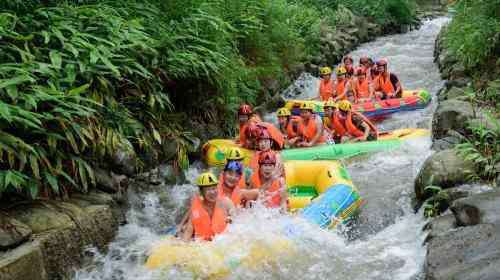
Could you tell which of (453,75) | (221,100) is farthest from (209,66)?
(453,75)

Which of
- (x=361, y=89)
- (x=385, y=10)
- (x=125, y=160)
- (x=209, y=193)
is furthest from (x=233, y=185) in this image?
(x=385, y=10)

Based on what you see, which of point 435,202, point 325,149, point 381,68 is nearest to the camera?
point 435,202

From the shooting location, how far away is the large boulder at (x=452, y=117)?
7.74m

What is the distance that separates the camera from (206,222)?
18.6ft

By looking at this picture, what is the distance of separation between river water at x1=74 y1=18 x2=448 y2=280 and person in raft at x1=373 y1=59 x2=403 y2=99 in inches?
147

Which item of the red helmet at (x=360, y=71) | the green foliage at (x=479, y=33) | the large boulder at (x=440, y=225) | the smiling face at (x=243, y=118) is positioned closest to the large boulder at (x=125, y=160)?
the smiling face at (x=243, y=118)

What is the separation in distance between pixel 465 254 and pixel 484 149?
237 centimetres

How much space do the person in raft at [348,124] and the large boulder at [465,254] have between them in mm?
4933

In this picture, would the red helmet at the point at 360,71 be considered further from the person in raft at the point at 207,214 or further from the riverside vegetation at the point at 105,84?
the person in raft at the point at 207,214

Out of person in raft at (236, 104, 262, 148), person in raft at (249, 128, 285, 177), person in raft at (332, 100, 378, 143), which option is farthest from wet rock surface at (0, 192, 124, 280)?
person in raft at (332, 100, 378, 143)

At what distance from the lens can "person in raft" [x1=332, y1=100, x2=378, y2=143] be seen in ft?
32.1

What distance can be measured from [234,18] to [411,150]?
416 centimetres

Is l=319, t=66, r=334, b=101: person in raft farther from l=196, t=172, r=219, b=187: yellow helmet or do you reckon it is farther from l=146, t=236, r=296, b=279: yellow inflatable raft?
l=146, t=236, r=296, b=279: yellow inflatable raft

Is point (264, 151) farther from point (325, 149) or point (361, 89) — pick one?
point (361, 89)
